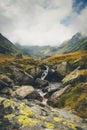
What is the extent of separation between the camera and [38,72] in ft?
357

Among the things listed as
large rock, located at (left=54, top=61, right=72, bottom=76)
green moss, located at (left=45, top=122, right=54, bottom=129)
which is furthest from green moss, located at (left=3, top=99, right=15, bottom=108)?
large rock, located at (left=54, top=61, right=72, bottom=76)

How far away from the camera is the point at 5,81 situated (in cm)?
8925

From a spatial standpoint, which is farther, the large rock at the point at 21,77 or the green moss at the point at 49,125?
the large rock at the point at 21,77

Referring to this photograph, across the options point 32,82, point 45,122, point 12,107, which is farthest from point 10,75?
point 45,122

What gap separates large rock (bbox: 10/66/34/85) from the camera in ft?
317

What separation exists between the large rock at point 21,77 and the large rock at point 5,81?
5337 millimetres

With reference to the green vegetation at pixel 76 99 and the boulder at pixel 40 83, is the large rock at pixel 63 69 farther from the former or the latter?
the green vegetation at pixel 76 99

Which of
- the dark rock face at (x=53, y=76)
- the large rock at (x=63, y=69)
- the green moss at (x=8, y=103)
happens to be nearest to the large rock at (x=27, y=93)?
the green moss at (x=8, y=103)

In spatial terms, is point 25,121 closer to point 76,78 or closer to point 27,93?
point 27,93

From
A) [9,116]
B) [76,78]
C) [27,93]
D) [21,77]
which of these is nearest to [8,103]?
[9,116]

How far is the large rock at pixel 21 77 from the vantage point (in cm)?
9656

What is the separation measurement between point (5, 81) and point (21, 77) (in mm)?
10090

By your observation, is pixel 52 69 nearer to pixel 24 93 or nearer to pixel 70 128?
pixel 24 93

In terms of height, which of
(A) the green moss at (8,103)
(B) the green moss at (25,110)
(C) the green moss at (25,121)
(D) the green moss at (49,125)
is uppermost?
(A) the green moss at (8,103)
